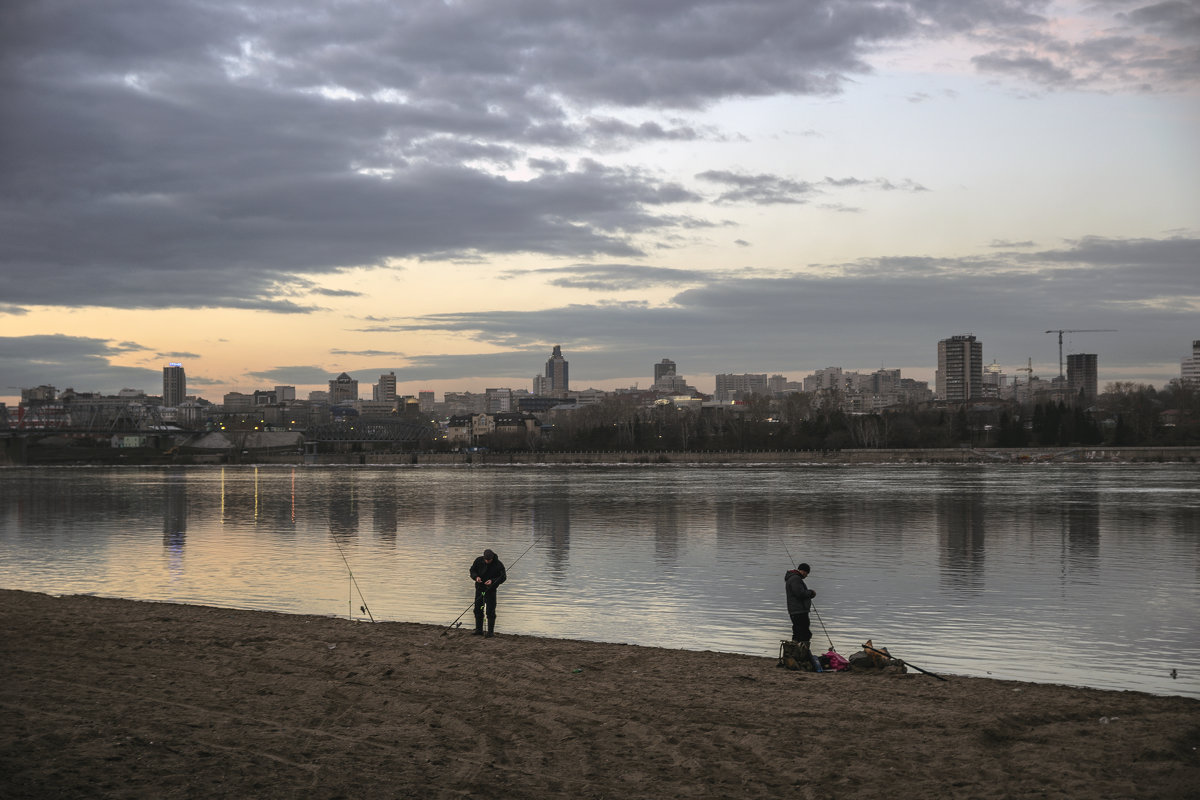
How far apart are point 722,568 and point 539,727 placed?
1577cm

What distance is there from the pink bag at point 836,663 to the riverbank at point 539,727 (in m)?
0.34

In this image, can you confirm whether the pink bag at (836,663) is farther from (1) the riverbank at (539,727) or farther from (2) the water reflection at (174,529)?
(2) the water reflection at (174,529)

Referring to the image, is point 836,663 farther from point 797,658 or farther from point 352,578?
point 352,578

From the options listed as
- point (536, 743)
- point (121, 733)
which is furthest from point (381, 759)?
point (121, 733)

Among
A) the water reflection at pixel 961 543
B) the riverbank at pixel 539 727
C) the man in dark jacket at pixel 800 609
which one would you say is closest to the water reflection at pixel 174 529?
the riverbank at pixel 539 727

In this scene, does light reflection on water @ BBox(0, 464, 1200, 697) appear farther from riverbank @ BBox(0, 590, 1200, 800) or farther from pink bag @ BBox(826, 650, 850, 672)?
riverbank @ BBox(0, 590, 1200, 800)

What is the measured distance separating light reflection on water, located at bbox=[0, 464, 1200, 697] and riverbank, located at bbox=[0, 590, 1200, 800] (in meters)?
2.80

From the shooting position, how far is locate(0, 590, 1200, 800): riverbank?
8242 millimetres

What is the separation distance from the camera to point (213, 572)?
26.1m

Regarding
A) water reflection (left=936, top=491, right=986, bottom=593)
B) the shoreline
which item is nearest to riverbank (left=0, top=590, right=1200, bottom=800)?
water reflection (left=936, top=491, right=986, bottom=593)

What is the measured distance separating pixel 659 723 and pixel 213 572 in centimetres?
1912

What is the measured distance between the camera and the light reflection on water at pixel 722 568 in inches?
645

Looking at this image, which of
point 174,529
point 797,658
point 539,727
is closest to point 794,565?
point 797,658

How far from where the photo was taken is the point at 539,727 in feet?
33.2
